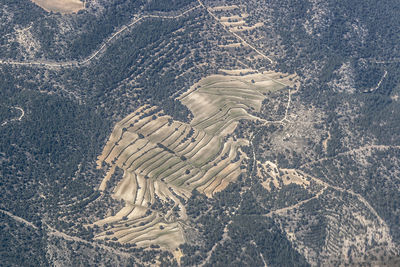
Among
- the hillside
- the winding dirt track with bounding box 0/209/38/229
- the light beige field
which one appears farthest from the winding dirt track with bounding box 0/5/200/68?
the winding dirt track with bounding box 0/209/38/229

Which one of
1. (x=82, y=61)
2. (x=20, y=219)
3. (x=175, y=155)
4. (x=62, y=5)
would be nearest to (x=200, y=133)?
(x=175, y=155)

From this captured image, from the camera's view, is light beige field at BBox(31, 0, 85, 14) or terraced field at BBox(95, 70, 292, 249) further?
light beige field at BBox(31, 0, 85, 14)

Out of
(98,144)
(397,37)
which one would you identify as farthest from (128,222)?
(397,37)

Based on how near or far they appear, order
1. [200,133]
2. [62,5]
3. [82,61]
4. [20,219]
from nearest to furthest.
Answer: [20,219] < [200,133] < [82,61] < [62,5]

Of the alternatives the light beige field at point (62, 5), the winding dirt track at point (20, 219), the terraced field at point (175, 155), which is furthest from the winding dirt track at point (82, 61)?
the winding dirt track at point (20, 219)

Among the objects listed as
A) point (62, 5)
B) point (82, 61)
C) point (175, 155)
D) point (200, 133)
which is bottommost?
point (175, 155)

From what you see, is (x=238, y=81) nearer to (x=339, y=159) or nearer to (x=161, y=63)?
(x=161, y=63)

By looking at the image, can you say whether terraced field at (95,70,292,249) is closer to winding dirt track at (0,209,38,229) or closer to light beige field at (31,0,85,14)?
winding dirt track at (0,209,38,229)

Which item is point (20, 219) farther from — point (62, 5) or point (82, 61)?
point (62, 5)
